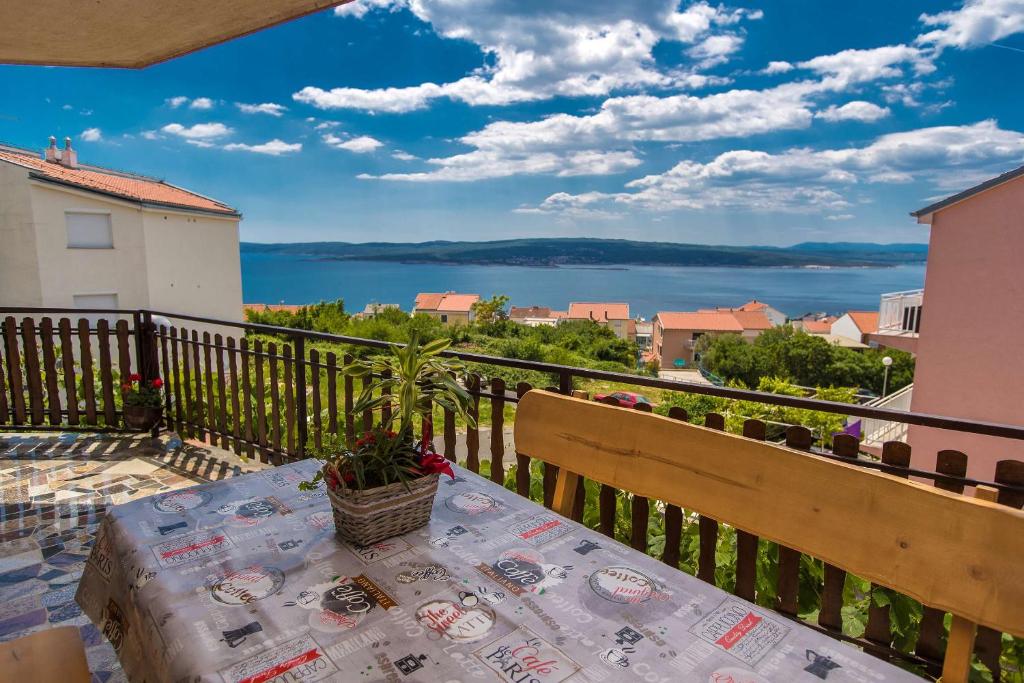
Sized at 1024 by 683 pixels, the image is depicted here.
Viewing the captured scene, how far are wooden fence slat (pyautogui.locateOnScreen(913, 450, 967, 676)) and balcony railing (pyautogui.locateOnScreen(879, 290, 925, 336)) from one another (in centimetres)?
2084

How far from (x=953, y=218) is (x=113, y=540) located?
15965mm

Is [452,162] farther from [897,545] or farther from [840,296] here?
[897,545]

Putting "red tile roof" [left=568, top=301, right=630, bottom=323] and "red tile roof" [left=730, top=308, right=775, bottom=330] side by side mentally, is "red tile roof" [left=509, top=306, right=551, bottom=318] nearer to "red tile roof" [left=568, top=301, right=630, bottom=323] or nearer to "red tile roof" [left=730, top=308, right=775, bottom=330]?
"red tile roof" [left=568, top=301, right=630, bottom=323]

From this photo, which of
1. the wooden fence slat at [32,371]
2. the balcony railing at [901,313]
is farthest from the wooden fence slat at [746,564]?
the balcony railing at [901,313]

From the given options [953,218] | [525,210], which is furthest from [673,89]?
[953,218]

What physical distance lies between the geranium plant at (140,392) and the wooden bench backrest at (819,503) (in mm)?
3819

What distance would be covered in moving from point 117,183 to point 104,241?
162 inches

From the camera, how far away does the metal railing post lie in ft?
11.2

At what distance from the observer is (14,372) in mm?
4129

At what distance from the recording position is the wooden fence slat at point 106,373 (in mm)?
4113

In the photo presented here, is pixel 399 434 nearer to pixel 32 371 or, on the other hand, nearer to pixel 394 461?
pixel 394 461

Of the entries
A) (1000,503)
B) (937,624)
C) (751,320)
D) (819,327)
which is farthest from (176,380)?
(819,327)

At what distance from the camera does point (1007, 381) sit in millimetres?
10609

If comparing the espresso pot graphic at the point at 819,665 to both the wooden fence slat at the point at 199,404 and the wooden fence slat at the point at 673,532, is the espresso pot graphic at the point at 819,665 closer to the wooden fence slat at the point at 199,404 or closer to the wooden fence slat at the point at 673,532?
the wooden fence slat at the point at 673,532
